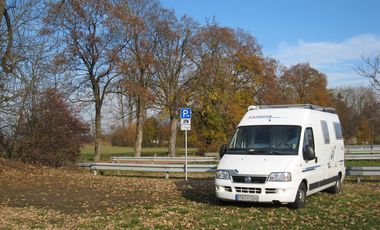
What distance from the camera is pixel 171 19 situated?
3984 cm

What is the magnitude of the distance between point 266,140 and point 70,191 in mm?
6862

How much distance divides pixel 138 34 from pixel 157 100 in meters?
6.37

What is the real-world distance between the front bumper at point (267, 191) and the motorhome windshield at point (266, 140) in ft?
3.33

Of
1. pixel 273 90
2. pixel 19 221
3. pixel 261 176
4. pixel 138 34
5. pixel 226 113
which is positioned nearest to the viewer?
pixel 19 221

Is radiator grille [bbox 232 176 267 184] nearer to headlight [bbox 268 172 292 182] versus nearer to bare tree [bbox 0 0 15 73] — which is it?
headlight [bbox 268 172 292 182]

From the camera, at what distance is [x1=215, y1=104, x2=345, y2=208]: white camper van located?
35.3 ft

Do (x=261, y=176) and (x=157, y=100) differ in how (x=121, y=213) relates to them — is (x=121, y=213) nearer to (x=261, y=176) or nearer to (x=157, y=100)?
(x=261, y=176)

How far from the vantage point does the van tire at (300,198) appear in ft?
36.3

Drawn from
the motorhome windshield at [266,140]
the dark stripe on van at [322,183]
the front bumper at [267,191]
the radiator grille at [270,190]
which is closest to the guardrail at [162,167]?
the dark stripe on van at [322,183]

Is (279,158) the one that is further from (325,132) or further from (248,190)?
(325,132)

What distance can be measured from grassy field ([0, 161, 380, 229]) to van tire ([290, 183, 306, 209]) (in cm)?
15

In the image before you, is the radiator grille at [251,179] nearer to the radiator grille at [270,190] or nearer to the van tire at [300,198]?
the radiator grille at [270,190]

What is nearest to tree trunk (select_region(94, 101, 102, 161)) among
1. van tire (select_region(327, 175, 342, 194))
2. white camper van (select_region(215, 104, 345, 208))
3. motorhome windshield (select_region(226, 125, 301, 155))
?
white camper van (select_region(215, 104, 345, 208))

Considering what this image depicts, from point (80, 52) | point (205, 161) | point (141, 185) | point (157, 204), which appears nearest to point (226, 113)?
point (205, 161)
